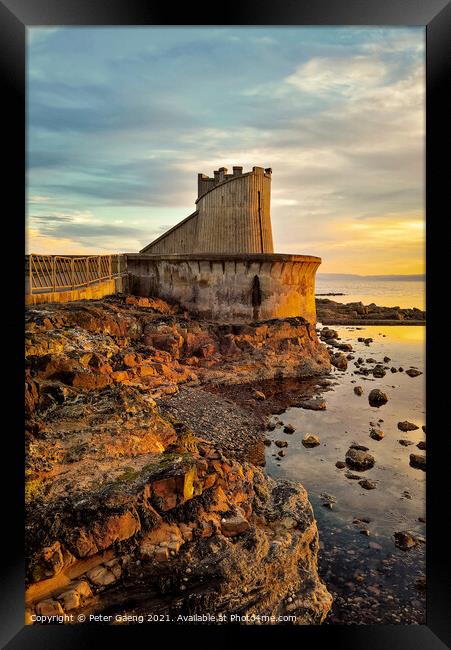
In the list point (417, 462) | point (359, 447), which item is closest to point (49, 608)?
point (359, 447)

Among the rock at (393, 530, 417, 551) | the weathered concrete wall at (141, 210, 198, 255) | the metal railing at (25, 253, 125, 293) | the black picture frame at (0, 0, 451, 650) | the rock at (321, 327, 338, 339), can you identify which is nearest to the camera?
the black picture frame at (0, 0, 451, 650)

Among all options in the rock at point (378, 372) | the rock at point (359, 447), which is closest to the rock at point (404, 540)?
the rock at point (359, 447)

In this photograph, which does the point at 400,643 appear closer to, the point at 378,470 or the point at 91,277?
the point at 378,470

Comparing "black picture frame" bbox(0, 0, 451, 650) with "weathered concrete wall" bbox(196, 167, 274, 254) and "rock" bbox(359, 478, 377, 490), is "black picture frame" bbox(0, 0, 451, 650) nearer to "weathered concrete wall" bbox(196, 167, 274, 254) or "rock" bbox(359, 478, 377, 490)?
"rock" bbox(359, 478, 377, 490)

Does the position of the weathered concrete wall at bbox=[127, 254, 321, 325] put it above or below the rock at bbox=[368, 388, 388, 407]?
above

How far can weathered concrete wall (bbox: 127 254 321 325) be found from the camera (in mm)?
15656

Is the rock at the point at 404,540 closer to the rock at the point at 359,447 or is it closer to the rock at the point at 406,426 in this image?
the rock at the point at 359,447

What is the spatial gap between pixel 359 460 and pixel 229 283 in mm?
8708

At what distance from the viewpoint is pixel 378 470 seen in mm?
8469

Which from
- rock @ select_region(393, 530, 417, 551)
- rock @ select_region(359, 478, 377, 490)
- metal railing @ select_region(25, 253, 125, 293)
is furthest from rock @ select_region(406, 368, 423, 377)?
metal railing @ select_region(25, 253, 125, 293)

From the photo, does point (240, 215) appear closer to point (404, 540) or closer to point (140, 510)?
point (404, 540)

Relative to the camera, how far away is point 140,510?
202 inches

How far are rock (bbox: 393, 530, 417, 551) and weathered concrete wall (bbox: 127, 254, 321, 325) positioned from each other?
33.9ft
